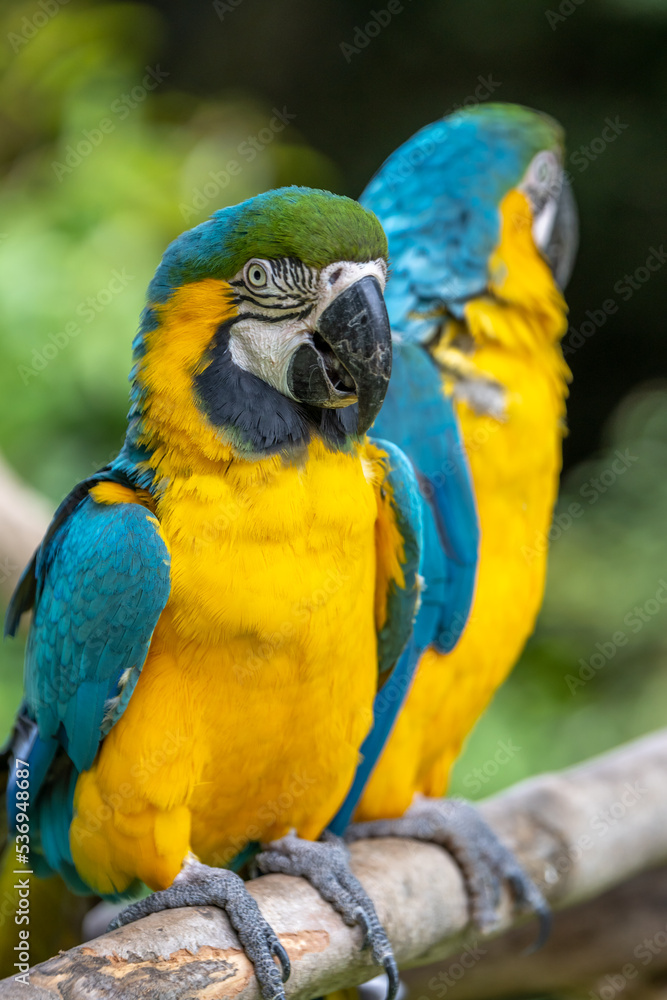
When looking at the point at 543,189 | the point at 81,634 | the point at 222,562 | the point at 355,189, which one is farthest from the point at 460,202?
the point at 355,189

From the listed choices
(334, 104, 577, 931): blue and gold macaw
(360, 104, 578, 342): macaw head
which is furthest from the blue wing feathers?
(360, 104, 578, 342): macaw head

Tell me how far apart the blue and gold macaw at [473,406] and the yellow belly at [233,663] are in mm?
384

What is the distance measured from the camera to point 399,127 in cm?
474

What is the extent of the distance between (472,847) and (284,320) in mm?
1040

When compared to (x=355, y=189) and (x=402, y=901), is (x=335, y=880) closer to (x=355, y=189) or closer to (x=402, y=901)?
(x=402, y=901)

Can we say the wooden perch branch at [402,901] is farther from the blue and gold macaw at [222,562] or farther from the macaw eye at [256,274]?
the macaw eye at [256,274]

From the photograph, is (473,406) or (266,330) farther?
(473,406)

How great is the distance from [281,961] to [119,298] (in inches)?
79.9

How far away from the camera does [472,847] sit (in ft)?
5.42

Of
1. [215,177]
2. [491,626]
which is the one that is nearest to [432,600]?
[491,626]

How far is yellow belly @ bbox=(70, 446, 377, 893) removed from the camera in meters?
1.11

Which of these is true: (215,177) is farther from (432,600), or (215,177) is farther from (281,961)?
(281,961)

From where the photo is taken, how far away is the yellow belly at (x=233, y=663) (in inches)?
43.7

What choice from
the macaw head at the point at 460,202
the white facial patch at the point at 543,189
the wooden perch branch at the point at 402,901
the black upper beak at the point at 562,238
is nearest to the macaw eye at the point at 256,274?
the macaw head at the point at 460,202
